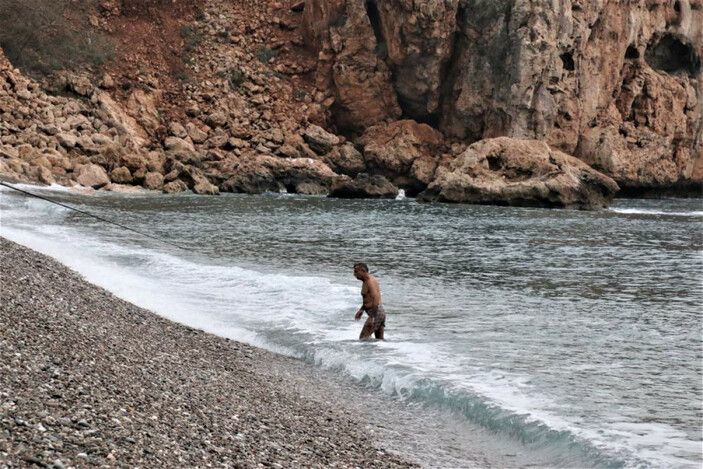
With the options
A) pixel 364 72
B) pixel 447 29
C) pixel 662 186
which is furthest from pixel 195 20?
pixel 662 186

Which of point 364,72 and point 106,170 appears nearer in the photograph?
point 106,170

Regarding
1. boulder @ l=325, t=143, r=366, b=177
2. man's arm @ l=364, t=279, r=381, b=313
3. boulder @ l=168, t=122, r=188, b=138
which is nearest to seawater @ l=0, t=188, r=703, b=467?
man's arm @ l=364, t=279, r=381, b=313

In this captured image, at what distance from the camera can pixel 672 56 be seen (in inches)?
2441

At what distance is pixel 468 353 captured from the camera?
11523mm

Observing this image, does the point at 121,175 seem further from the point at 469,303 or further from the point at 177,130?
the point at 469,303

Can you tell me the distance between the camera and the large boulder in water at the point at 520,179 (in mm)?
43312

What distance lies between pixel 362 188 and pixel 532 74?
14.3m

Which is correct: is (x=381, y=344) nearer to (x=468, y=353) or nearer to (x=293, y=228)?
(x=468, y=353)

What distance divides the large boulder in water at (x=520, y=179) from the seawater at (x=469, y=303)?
9.67m

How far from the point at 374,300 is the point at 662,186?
52.6 metres

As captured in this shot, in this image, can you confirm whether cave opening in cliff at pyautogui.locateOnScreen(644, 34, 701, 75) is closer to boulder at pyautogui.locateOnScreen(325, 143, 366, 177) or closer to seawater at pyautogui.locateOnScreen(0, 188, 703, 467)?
boulder at pyautogui.locateOnScreen(325, 143, 366, 177)

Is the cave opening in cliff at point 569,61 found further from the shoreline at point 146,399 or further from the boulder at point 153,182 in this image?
the shoreline at point 146,399

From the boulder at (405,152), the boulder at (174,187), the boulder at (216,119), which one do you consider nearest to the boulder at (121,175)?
the boulder at (174,187)

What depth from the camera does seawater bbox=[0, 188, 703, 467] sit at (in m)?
8.79
